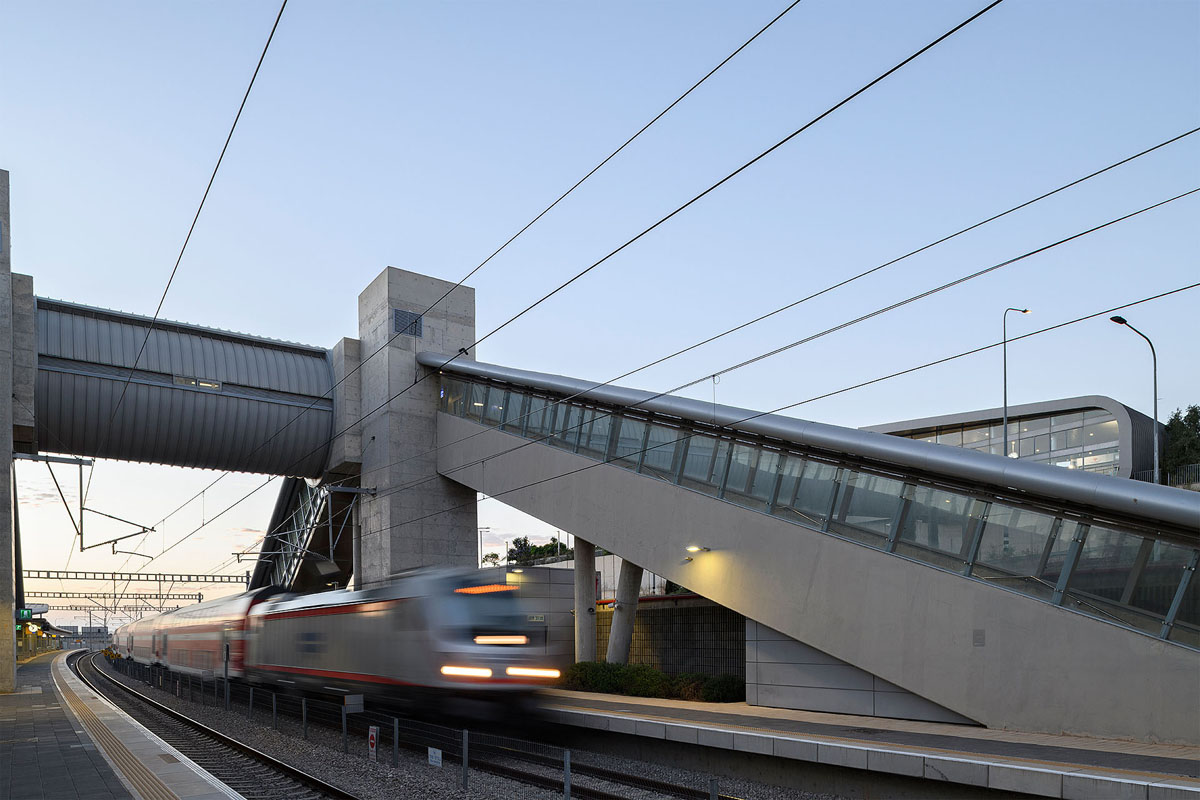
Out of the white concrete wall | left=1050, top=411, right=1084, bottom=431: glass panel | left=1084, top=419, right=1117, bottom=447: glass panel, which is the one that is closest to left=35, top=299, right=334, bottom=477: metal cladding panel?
the white concrete wall

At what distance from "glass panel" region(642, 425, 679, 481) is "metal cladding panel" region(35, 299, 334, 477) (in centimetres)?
1766

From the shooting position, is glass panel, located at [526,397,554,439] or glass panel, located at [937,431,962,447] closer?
glass panel, located at [526,397,554,439]

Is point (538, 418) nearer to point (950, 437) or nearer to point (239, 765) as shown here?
point (239, 765)

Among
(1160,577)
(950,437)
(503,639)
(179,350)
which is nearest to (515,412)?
(179,350)

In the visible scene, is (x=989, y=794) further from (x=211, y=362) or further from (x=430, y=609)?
(x=211, y=362)

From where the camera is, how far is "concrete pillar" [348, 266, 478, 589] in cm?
3456

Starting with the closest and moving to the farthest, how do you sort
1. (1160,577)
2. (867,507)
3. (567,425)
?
(1160,577), (867,507), (567,425)

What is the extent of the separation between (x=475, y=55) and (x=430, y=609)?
9.92 meters

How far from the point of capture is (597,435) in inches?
1043

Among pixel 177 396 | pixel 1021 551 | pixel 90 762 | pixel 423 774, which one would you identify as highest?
pixel 177 396

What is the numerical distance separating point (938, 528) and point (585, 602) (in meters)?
12.7

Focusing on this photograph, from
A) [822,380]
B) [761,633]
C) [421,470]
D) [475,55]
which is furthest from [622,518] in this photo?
[822,380]

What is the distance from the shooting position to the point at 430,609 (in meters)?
17.0

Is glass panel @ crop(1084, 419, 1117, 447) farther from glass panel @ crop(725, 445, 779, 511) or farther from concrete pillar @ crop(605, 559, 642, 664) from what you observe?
glass panel @ crop(725, 445, 779, 511)
